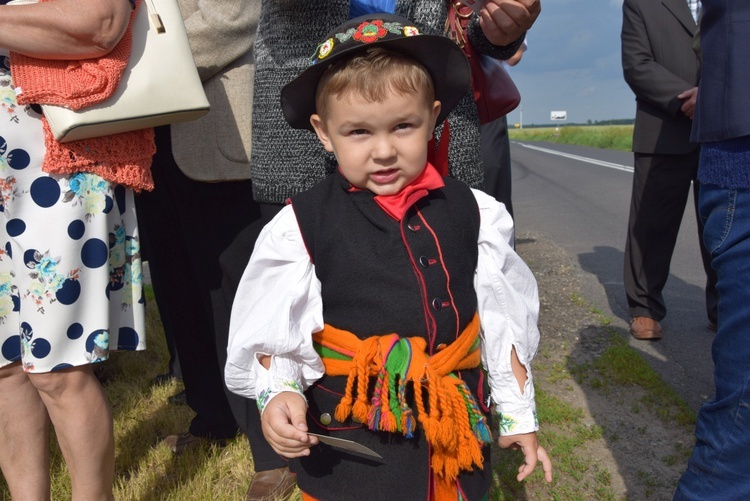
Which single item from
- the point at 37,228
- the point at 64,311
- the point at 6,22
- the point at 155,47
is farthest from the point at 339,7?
the point at 64,311

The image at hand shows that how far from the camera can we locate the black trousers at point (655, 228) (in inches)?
154

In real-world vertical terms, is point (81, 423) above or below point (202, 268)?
below

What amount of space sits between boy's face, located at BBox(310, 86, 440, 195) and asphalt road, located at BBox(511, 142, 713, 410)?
2343mm

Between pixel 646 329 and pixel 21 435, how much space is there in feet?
11.2

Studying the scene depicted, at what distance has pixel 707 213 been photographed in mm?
1682

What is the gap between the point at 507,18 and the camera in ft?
5.39

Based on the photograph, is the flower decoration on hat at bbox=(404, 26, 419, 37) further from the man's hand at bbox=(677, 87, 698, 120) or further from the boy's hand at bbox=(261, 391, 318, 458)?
the man's hand at bbox=(677, 87, 698, 120)

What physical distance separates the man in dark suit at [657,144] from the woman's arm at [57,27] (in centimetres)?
321

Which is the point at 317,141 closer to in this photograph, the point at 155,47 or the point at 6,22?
the point at 155,47

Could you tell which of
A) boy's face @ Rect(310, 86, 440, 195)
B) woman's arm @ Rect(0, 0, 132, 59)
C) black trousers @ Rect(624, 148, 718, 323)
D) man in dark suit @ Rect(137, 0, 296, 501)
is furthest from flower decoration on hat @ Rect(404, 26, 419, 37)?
black trousers @ Rect(624, 148, 718, 323)

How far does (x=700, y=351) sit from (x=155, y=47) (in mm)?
3335

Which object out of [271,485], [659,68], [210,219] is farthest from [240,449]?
[659,68]

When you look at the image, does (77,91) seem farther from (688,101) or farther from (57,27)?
(688,101)

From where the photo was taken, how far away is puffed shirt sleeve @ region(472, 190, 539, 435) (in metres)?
1.57
